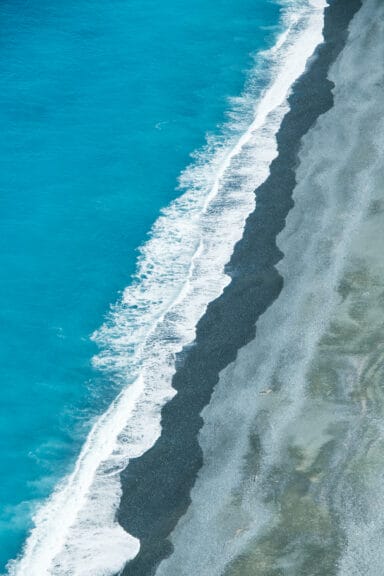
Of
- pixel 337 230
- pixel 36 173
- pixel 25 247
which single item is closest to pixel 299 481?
pixel 337 230

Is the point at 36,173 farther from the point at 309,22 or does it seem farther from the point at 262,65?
the point at 309,22

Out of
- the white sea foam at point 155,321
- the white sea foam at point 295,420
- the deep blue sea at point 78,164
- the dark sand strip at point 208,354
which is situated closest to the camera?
the white sea foam at point 295,420

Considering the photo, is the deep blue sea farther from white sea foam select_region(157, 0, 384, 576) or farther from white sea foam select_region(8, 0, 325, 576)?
white sea foam select_region(157, 0, 384, 576)

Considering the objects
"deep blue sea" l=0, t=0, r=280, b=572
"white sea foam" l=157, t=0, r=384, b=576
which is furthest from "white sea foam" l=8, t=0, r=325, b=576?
"white sea foam" l=157, t=0, r=384, b=576

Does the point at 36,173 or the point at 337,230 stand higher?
the point at 36,173

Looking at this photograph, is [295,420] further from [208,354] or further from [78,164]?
[78,164]

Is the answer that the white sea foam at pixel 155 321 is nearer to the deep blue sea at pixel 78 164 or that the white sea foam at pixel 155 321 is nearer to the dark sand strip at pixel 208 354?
the dark sand strip at pixel 208 354

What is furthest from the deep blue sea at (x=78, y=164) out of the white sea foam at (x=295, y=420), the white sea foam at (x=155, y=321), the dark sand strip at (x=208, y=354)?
the white sea foam at (x=295, y=420)
